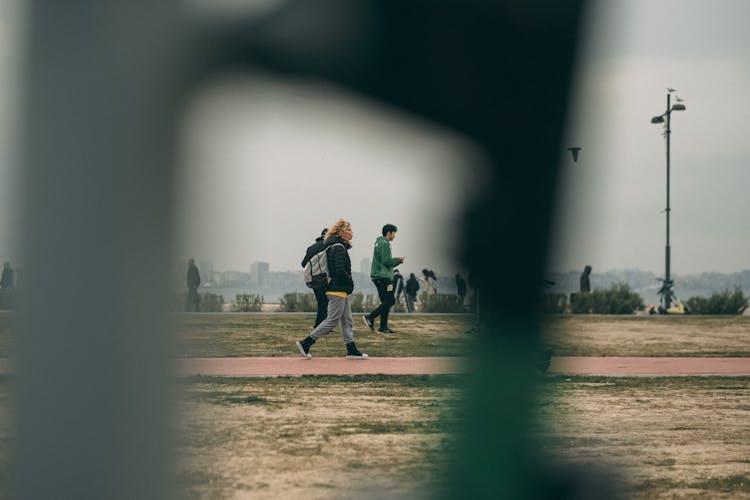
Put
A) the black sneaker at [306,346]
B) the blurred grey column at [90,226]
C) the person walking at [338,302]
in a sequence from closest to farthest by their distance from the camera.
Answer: the blurred grey column at [90,226] < the person walking at [338,302] < the black sneaker at [306,346]

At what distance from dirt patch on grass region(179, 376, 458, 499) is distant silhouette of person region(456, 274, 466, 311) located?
A: 5.2 inches

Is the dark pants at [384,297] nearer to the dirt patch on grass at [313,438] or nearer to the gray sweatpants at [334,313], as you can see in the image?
the gray sweatpants at [334,313]

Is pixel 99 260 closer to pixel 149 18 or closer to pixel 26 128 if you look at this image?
pixel 26 128

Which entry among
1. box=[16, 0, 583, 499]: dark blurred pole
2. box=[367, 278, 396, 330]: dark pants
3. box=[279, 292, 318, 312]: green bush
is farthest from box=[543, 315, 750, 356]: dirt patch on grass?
box=[279, 292, 318, 312]: green bush

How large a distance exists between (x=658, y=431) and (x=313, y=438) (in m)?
1.72

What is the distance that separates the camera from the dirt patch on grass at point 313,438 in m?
1.63

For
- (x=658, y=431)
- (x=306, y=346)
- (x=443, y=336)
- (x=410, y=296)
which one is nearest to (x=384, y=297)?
(x=306, y=346)

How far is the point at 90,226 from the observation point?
3.99 ft

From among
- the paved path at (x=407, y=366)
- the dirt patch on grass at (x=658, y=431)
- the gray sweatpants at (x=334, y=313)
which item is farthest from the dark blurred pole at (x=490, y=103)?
the gray sweatpants at (x=334, y=313)

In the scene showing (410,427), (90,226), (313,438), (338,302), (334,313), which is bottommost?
(313,438)

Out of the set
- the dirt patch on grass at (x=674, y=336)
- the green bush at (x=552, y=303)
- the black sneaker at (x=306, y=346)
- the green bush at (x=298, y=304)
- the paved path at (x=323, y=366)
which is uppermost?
the green bush at (x=552, y=303)

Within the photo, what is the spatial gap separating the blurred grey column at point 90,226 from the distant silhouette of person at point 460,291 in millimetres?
469

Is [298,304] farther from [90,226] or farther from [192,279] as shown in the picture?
[90,226]

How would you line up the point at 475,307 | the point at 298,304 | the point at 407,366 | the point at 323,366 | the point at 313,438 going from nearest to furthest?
the point at 475,307 < the point at 313,438 < the point at 407,366 < the point at 323,366 < the point at 298,304
